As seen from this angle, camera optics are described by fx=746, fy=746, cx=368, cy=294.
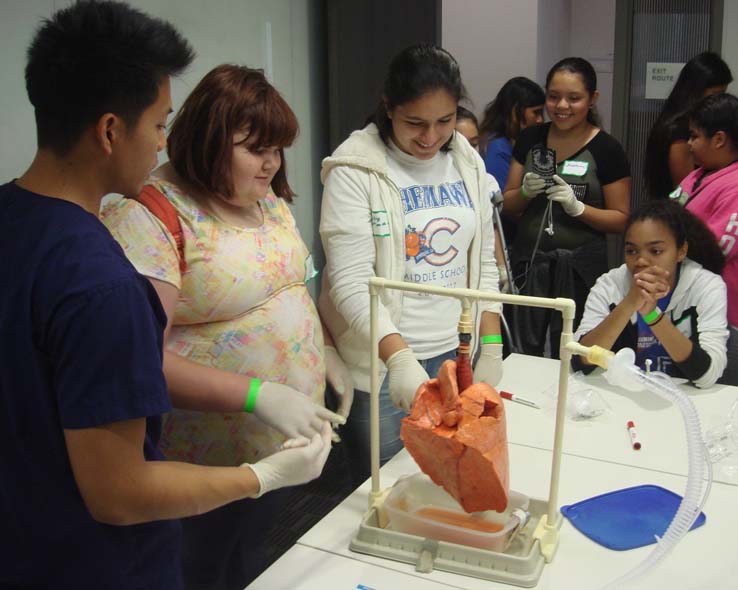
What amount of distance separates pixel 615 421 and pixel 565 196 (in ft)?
3.74

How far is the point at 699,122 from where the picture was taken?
98.7 inches

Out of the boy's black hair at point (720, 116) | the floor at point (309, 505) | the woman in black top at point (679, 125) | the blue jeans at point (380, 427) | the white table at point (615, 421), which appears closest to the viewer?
the white table at point (615, 421)

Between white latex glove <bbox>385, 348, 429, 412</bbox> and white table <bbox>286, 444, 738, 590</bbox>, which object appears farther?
white latex glove <bbox>385, 348, 429, 412</bbox>

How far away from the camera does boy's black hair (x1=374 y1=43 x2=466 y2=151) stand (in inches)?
62.3

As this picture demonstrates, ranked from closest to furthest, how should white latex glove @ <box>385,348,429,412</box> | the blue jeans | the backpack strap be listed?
the backpack strap
white latex glove @ <box>385,348,429,412</box>
the blue jeans

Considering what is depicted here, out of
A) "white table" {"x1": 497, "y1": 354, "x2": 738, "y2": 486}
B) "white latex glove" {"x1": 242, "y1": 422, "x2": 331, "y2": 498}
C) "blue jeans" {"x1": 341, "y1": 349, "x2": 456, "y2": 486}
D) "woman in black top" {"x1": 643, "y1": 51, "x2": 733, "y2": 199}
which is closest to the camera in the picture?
"white latex glove" {"x1": 242, "y1": 422, "x2": 331, "y2": 498}

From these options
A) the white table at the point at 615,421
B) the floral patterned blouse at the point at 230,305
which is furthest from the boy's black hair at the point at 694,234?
the floral patterned blouse at the point at 230,305

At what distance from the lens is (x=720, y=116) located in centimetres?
244

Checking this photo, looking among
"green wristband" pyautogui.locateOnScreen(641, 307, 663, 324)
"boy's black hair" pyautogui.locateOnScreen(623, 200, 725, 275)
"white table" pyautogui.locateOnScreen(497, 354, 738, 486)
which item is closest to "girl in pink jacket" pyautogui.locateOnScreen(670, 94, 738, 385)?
"boy's black hair" pyautogui.locateOnScreen(623, 200, 725, 275)

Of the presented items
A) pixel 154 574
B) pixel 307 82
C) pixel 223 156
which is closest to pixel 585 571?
pixel 154 574

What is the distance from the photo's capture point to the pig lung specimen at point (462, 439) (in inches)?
43.7

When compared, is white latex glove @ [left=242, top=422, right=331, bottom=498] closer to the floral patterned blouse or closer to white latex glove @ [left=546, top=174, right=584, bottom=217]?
the floral patterned blouse

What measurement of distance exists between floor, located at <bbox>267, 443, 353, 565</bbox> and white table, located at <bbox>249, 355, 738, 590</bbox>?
0.79 m

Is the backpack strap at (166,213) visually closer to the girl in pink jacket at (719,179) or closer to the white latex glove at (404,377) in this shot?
the white latex glove at (404,377)
